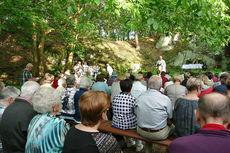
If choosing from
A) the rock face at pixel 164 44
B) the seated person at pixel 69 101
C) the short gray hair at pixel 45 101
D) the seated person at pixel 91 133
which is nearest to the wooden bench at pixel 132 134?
the seated person at pixel 69 101

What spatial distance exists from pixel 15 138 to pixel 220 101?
8.08 feet

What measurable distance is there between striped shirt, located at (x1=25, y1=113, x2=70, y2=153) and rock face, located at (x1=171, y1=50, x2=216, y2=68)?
22920 millimetres

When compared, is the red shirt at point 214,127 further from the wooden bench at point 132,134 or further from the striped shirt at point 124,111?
the striped shirt at point 124,111

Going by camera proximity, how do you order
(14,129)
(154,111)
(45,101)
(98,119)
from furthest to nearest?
(154,111), (14,129), (45,101), (98,119)

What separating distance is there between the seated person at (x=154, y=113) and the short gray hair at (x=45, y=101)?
162 cm

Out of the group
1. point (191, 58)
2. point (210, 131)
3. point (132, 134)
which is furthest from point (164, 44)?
point (210, 131)

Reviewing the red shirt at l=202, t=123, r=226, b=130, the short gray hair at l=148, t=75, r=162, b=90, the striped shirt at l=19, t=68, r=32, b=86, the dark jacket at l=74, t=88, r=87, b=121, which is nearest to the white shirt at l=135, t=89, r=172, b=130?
the short gray hair at l=148, t=75, r=162, b=90

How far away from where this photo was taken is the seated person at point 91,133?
170 cm

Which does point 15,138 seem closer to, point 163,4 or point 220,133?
point 220,133

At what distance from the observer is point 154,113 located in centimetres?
306

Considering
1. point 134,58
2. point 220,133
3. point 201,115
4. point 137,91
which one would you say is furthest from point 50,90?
point 134,58

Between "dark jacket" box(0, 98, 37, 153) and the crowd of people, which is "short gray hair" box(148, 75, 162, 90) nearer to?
the crowd of people

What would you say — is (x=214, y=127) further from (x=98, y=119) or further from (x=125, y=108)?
A: (x=125, y=108)

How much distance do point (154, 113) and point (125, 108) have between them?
2.21ft
